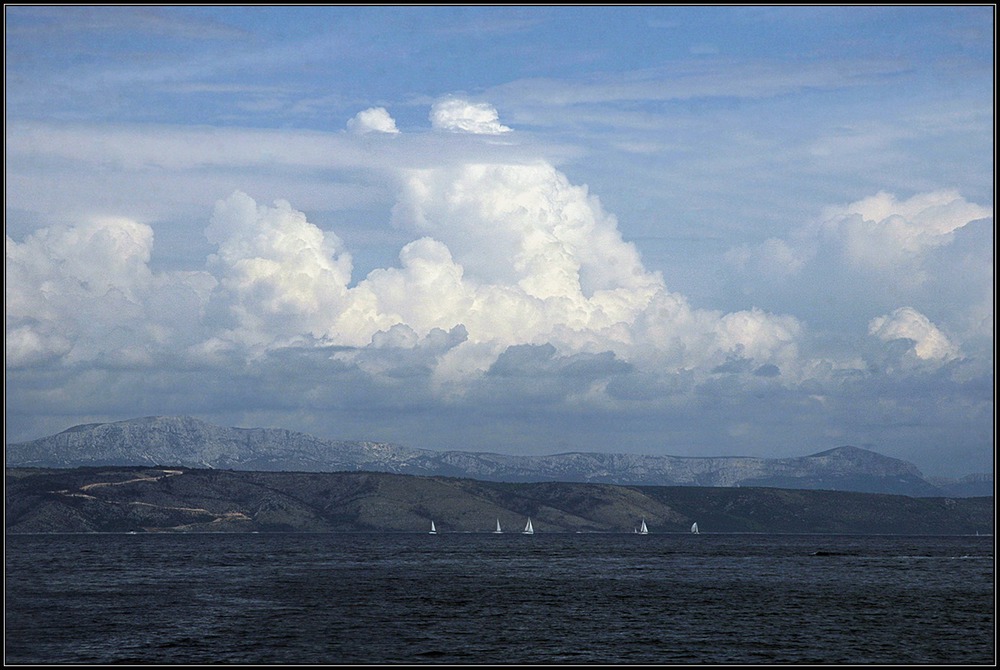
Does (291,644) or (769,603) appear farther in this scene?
(769,603)

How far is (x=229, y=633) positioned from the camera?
109 m

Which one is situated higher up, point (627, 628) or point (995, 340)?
point (995, 340)

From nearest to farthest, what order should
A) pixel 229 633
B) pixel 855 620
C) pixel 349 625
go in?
pixel 229 633
pixel 349 625
pixel 855 620

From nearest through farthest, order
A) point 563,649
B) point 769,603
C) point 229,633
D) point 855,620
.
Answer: point 563,649, point 229,633, point 855,620, point 769,603

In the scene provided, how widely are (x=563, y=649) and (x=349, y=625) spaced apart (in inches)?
1048

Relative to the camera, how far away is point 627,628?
389 ft

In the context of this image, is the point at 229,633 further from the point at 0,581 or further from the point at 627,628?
the point at 627,628

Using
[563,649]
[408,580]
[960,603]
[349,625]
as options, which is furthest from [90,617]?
[960,603]

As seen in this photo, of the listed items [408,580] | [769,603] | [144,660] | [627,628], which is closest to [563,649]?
[627,628]

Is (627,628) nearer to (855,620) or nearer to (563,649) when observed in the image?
(563,649)

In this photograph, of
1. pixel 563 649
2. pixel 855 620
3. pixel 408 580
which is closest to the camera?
pixel 563 649

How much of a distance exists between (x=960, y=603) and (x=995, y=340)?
98.2 m

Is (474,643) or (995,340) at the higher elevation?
(995,340)

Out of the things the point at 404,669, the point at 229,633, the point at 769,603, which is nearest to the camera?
→ the point at 404,669
